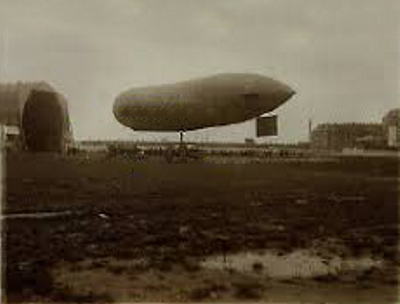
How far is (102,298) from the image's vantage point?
762cm

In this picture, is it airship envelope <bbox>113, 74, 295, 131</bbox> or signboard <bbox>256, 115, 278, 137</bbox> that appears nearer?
airship envelope <bbox>113, 74, 295, 131</bbox>

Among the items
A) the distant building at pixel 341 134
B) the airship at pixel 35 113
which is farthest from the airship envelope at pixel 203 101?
the distant building at pixel 341 134

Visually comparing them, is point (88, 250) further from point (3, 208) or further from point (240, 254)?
point (3, 208)

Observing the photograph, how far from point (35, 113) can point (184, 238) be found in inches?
1477

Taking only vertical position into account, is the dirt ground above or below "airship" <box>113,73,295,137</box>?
below

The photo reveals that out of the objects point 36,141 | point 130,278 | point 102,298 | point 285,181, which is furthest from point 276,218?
point 36,141

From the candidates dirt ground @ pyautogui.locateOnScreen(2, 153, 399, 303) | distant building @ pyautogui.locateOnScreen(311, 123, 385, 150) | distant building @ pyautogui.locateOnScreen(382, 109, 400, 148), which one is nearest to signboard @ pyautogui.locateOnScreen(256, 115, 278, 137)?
dirt ground @ pyautogui.locateOnScreen(2, 153, 399, 303)

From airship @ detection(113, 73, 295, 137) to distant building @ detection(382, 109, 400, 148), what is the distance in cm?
3635

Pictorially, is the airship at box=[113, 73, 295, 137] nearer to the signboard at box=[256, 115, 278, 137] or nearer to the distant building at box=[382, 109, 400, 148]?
the signboard at box=[256, 115, 278, 137]

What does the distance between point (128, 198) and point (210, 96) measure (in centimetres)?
3390

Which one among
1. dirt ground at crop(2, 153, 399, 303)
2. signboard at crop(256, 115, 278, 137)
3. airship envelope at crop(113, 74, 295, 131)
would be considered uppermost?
airship envelope at crop(113, 74, 295, 131)

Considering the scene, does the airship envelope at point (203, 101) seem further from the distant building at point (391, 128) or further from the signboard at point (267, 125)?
the distant building at point (391, 128)

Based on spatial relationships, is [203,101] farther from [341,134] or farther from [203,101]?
[341,134]

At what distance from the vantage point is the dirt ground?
818 centimetres
